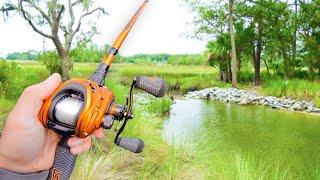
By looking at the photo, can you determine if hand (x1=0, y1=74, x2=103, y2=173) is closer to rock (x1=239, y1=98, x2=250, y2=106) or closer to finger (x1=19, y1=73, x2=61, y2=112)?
finger (x1=19, y1=73, x2=61, y2=112)

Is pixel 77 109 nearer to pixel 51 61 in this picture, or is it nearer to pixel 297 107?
pixel 51 61

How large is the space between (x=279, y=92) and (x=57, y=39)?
6968 millimetres

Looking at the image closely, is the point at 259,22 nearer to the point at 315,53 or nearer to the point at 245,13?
the point at 245,13

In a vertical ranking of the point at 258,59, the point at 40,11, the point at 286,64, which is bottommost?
the point at 286,64

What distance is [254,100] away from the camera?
1423cm

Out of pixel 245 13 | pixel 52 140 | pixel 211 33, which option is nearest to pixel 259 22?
pixel 245 13

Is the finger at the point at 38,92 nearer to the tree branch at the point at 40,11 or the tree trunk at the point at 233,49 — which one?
the tree branch at the point at 40,11

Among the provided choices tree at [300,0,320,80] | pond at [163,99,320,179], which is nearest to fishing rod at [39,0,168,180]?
pond at [163,99,320,179]

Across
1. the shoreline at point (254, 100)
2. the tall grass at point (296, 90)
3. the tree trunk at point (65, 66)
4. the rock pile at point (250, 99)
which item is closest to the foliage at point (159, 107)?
the tree trunk at point (65, 66)

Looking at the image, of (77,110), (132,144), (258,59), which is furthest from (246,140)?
(258,59)

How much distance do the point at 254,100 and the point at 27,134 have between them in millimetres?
13368

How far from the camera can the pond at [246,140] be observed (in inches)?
170

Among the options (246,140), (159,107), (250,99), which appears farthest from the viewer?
(250,99)

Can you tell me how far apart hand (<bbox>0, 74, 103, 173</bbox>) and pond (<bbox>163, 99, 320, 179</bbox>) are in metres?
2.42
